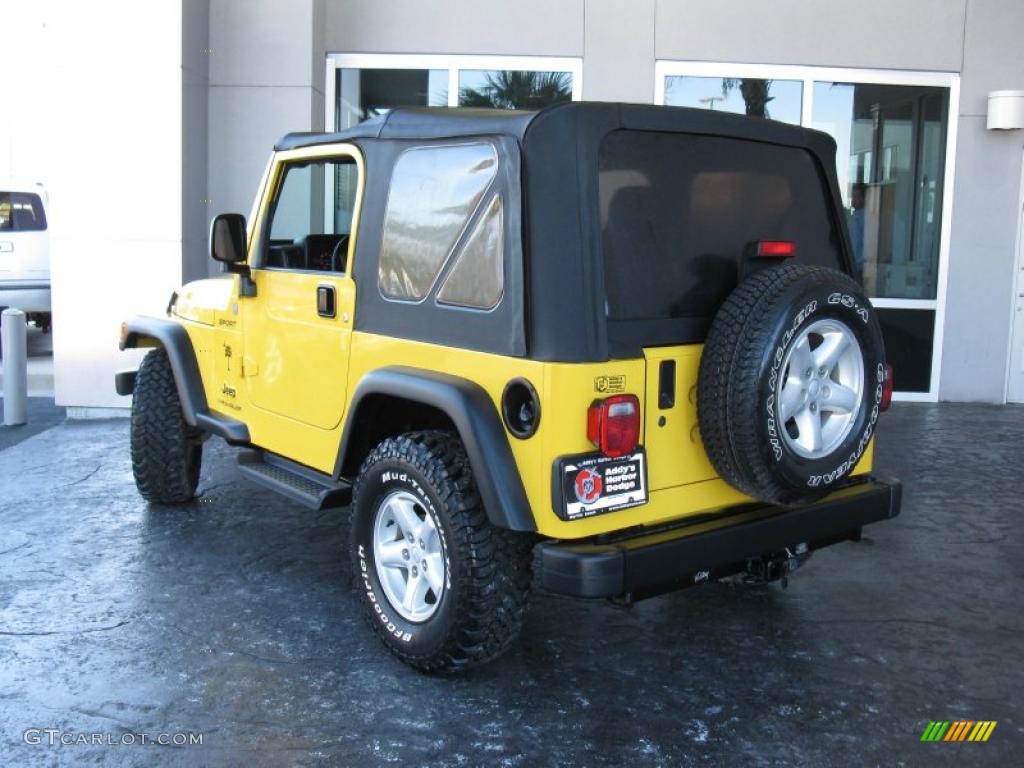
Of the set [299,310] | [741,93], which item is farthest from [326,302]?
[741,93]

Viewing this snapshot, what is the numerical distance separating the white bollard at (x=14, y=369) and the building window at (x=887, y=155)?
593 centimetres

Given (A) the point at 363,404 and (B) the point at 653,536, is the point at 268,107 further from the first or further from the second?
(B) the point at 653,536

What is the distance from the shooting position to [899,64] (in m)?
9.25

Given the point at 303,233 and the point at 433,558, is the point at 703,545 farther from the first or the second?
the point at 303,233

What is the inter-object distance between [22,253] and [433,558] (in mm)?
11576

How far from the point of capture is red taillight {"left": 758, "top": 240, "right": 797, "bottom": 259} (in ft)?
11.6

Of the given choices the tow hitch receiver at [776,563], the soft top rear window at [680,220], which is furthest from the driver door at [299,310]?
the tow hitch receiver at [776,563]

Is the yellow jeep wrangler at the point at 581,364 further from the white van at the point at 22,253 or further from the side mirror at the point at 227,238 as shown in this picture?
the white van at the point at 22,253

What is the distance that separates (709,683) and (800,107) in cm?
710

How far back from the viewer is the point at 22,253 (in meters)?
13.1

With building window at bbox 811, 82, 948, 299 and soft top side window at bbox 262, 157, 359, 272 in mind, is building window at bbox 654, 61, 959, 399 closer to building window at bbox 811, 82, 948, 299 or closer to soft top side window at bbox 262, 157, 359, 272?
building window at bbox 811, 82, 948, 299

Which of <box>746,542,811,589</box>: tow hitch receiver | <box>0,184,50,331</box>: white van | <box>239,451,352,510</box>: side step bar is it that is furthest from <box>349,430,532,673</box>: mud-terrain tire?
<box>0,184,50,331</box>: white van

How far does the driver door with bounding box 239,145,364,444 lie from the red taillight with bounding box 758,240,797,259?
157cm

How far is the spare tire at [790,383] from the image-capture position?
319 cm
